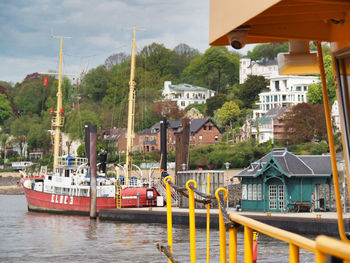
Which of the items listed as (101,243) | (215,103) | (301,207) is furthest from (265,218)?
(215,103)

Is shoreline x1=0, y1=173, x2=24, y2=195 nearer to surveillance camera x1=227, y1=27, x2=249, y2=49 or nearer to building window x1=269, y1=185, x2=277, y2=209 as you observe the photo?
building window x1=269, y1=185, x2=277, y2=209

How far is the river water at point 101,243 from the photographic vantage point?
24125 mm

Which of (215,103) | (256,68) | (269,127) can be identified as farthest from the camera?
(256,68)

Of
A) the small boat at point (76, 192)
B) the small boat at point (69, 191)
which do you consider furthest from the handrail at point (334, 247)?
the small boat at point (69, 191)

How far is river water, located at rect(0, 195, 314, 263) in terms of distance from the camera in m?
24.1

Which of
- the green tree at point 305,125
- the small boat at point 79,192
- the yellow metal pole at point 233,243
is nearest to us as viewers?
the yellow metal pole at point 233,243

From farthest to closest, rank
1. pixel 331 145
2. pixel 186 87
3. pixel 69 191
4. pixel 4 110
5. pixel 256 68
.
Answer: pixel 256 68 < pixel 186 87 < pixel 4 110 < pixel 69 191 < pixel 331 145

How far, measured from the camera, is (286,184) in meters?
34.1

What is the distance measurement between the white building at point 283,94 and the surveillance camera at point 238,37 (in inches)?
4361

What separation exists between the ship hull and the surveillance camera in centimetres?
3636

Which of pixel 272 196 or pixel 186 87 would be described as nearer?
pixel 272 196

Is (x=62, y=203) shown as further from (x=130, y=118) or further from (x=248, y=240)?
(x=248, y=240)

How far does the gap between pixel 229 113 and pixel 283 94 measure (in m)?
14.1

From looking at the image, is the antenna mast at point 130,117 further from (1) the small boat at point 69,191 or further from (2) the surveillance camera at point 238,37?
(2) the surveillance camera at point 238,37
